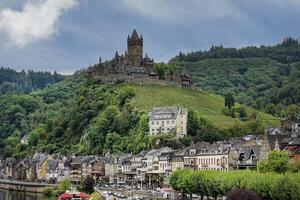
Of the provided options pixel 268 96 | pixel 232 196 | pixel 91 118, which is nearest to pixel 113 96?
pixel 91 118

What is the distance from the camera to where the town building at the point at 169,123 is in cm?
12788

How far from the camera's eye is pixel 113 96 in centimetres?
15125

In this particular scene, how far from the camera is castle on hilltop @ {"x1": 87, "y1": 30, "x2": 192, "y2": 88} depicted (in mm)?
163000

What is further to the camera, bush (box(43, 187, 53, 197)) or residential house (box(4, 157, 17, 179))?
residential house (box(4, 157, 17, 179))

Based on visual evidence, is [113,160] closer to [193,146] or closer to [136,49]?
[193,146]

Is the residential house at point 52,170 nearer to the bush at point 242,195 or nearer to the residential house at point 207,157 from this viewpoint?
the residential house at point 207,157

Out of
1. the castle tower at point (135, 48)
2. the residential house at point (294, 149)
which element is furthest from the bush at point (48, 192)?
the castle tower at point (135, 48)

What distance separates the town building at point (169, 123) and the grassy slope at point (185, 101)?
9.79 metres

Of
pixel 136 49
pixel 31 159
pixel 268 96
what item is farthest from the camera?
pixel 268 96

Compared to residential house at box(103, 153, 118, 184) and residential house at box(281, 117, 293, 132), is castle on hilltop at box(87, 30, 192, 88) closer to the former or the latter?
residential house at box(103, 153, 118, 184)

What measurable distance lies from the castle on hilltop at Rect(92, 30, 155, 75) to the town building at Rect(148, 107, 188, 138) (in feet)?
119

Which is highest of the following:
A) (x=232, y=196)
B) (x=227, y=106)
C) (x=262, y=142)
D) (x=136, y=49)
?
(x=136, y=49)

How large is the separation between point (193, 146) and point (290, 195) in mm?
48935

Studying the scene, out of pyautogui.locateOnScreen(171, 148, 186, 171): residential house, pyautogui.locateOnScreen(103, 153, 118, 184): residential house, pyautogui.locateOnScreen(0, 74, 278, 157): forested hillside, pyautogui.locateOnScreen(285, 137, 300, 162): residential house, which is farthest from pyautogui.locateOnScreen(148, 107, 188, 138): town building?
pyautogui.locateOnScreen(285, 137, 300, 162): residential house
